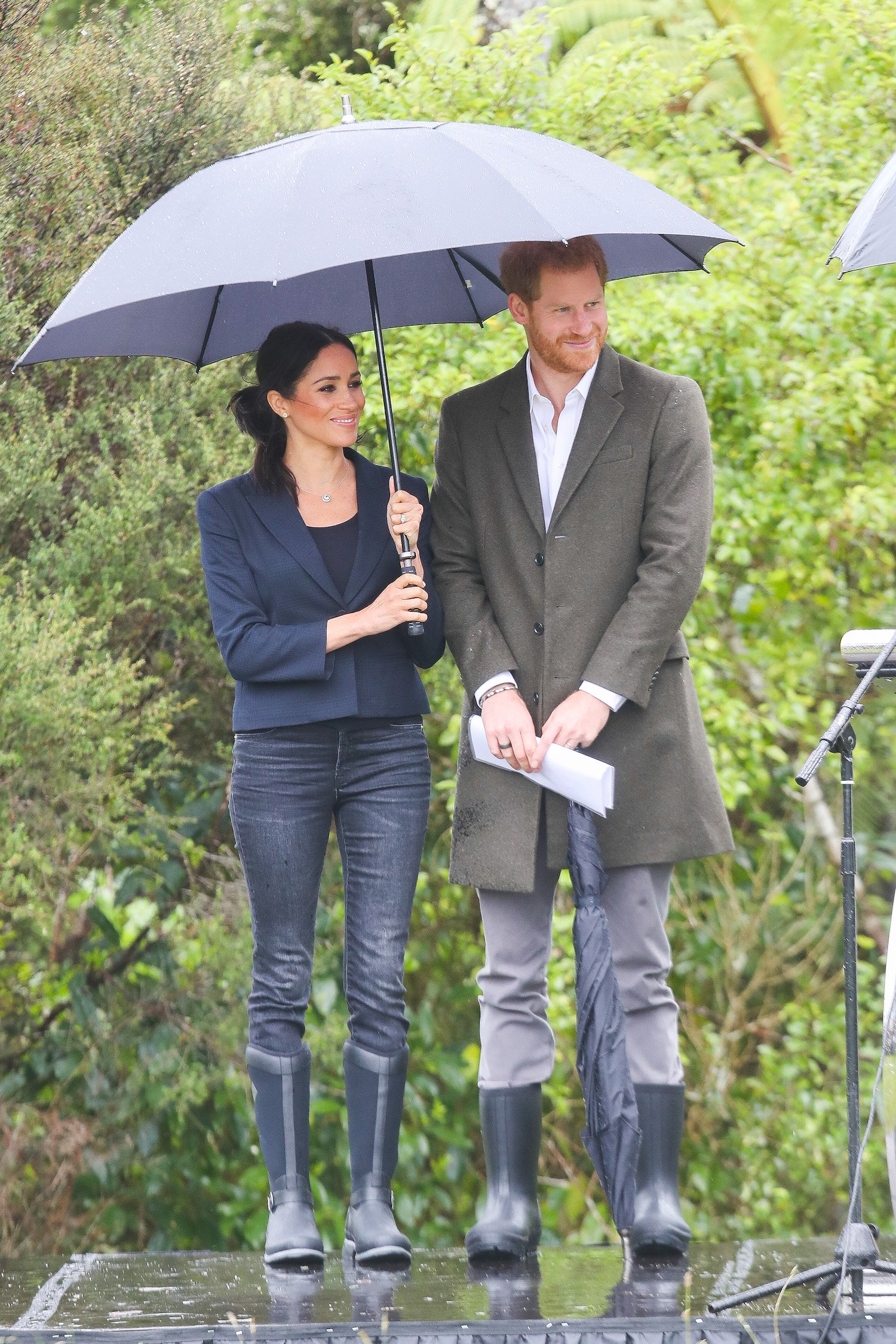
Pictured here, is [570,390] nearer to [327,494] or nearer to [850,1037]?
[327,494]

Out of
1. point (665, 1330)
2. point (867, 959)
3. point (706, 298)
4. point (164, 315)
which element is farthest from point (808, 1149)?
point (164, 315)

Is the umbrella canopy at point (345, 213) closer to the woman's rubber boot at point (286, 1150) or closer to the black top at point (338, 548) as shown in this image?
the black top at point (338, 548)

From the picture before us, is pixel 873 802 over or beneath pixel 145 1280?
over

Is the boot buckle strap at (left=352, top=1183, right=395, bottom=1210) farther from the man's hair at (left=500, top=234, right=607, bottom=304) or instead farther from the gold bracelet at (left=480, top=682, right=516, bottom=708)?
the man's hair at (left=500, top=234, right=607, bottom=304)

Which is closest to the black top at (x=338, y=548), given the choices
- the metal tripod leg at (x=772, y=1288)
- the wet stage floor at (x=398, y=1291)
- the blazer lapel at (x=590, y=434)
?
the blazer lapel at (x=590, y=434)

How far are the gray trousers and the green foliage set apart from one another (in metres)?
1.21

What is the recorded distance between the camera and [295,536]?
2934mm

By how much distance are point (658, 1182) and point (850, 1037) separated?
1.98ft

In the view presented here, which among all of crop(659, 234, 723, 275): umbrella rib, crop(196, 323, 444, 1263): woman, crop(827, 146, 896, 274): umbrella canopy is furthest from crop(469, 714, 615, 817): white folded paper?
crop(659, 234, 723, 275): umbrella rib

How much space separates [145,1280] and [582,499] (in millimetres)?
1735

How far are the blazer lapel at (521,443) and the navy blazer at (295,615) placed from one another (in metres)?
0.20

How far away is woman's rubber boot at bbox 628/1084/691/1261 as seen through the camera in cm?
286

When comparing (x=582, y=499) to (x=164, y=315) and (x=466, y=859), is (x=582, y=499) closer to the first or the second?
(x=466, y=859)

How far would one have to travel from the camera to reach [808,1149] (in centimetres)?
583
